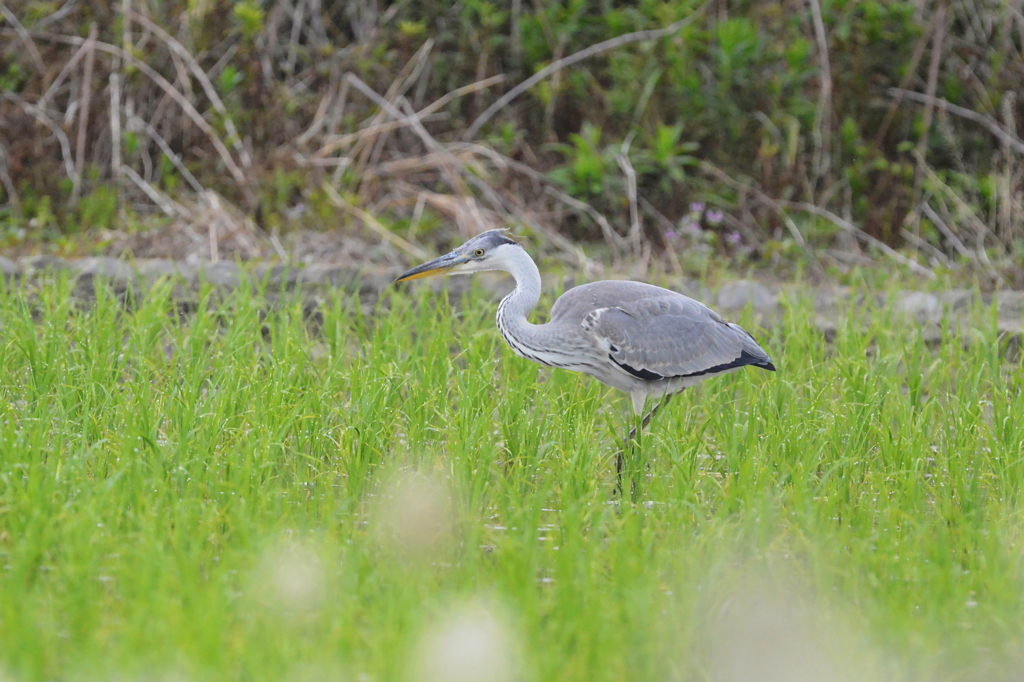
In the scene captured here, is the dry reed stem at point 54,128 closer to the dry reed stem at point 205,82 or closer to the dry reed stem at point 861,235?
the dry reed stem at point 205,82

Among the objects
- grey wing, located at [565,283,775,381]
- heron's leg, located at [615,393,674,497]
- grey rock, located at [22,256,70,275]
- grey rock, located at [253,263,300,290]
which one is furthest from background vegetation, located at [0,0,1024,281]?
heron's leg, located at [615,393,674,497]

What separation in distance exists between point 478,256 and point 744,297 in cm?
243

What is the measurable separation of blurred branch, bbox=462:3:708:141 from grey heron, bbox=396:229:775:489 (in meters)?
3.88

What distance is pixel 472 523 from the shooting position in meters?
3.09

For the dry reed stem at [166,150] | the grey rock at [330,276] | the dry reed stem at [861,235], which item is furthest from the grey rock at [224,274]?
the dry reed stem at [861,235]

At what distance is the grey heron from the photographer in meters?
4.13

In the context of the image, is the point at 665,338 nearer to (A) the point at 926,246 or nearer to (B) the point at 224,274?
(B) the point at 224,274

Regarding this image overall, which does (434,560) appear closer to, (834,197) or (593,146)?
(593,146)

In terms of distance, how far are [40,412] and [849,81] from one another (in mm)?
A: 6312

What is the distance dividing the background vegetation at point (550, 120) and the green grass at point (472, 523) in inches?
117

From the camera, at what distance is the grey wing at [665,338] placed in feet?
13.5

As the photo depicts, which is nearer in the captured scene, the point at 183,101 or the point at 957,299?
the point at 957,299

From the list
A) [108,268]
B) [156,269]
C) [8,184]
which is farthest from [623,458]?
[8,184]

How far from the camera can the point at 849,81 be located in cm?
814
